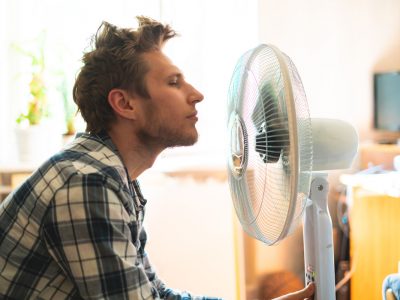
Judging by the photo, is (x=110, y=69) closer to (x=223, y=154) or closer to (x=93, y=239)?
(x=93, y=239)

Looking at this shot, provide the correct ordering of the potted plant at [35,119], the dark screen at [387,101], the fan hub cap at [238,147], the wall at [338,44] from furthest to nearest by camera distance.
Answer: the dark screen at [387,101], the wall at [338,44], the potted plant at [35,119], the fan hub cap at [238,147]

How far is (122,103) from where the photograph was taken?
3.25ft

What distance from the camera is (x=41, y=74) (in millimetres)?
1846

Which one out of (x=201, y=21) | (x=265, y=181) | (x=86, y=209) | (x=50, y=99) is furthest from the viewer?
(x=201, y=21)

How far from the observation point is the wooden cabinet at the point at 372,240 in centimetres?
199

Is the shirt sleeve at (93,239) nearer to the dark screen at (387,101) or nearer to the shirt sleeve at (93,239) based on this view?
the shirt sleeve at (93,239)

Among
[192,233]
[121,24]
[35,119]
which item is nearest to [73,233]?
[35,119]

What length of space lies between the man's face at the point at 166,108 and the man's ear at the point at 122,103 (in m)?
0.02

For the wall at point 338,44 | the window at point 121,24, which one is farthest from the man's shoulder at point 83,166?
the wall at point 338,44

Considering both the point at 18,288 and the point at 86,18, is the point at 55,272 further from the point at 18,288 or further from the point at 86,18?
the point at 86,18

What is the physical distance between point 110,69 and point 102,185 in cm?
35

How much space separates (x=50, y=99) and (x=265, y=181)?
136 centimetres

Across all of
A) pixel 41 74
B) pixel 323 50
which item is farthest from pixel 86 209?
pixel 323 50

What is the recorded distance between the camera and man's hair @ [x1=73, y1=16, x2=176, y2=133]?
100cm
